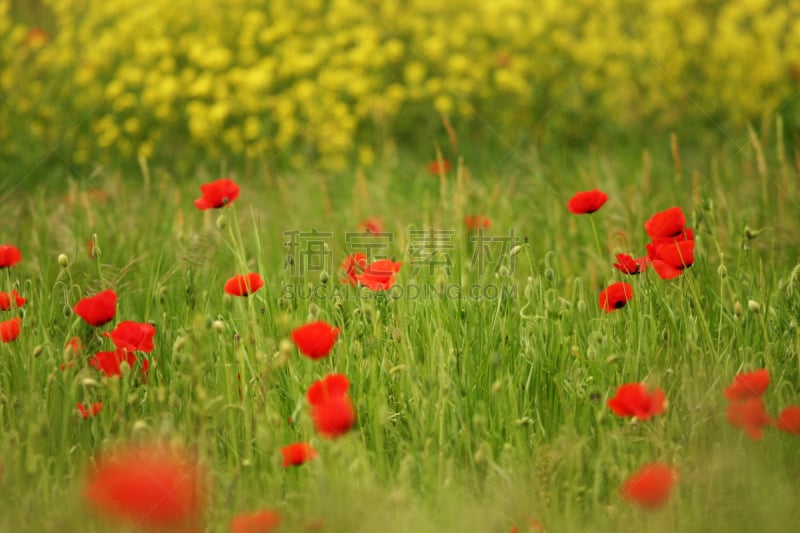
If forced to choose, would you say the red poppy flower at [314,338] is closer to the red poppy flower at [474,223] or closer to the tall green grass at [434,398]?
the tall green grass at [434,398]

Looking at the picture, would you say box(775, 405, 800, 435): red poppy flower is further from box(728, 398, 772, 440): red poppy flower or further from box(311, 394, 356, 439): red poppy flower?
box(311, 394, 356, 439): red poppy flower

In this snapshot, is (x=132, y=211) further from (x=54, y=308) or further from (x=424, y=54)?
(x=424, y=54)

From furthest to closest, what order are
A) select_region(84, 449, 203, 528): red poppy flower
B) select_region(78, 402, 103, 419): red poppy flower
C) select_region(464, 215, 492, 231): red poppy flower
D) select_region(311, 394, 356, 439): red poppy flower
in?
select_region(464, 215, 492, 231): red poppy flower → select_region(78, 402, 103, 419): red poppy flower → select_region(311, 394, 356, 439): red poppy flower → select_region(84, 449, 203, 528): red poppy flower

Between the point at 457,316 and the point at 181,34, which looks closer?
the point at 457,316

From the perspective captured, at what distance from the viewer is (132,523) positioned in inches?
56.6

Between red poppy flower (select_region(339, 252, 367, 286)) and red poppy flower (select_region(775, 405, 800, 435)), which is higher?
red poppy flower (select_region(339, 252, 367, 286))

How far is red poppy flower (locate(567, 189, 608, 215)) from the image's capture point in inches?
83.5

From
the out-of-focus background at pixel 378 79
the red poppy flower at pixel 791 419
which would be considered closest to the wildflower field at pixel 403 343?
the red poppy flower at pixel 791 419

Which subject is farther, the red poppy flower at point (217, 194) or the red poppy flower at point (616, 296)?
the red poppy flower at point (217, 194)

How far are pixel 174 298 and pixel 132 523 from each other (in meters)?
1.11

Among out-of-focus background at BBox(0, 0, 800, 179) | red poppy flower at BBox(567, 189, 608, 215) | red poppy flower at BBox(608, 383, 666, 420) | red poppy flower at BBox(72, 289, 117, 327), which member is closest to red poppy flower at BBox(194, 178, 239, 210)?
red poppy flower at BBox(72, 289, 117, 327)

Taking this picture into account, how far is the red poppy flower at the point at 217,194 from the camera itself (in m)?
2.16

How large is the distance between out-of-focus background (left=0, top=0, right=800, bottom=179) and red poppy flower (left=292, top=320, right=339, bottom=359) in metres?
3.21

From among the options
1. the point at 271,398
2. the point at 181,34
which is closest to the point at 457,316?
the point at 271,398
